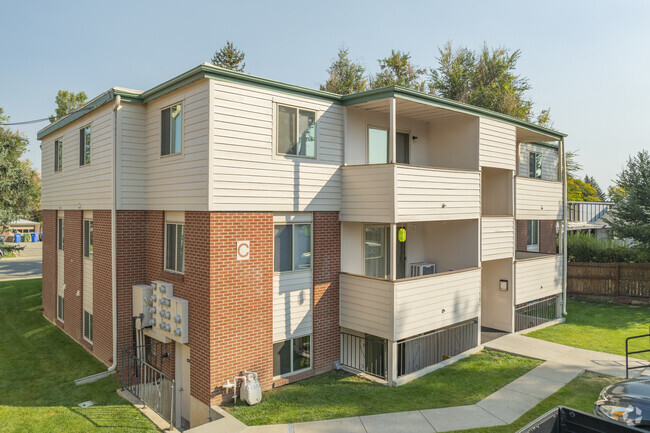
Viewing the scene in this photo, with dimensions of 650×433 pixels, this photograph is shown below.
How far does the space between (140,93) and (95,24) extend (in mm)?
5517

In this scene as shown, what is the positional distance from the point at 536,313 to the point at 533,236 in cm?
494

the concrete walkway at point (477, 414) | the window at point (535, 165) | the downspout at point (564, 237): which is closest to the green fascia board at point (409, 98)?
the downspout at point (564, 237)

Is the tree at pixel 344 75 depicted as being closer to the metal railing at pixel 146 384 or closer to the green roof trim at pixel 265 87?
the green roof trim at pixel 265 87

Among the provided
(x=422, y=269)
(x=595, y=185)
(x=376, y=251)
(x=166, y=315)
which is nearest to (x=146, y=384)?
(x=166, y=315)

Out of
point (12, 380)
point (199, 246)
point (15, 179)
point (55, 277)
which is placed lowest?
point (12, 380)

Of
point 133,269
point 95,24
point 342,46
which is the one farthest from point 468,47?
point 133,269

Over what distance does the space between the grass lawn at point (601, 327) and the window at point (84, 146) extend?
15244mm

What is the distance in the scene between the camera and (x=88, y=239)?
1395 cm

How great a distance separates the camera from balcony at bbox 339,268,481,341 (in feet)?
33.2

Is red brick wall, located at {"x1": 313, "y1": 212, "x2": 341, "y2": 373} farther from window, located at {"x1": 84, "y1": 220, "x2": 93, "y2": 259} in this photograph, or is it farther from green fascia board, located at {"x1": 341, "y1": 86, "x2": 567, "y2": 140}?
window, located at {"x1": 84, "y1": 220, "x2": 93, "y2": 259}

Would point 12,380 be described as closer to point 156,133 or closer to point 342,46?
point 156,133

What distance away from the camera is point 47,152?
56.4 feet

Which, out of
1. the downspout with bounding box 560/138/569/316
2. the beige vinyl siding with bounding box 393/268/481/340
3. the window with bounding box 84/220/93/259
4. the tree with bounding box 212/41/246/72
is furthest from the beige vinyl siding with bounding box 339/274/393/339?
the tree with bounding box 212/41/246/72

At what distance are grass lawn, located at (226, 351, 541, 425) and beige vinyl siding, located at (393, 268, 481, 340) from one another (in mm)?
1209
